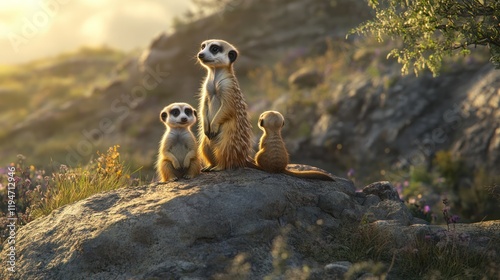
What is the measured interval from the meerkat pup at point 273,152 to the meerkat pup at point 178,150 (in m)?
0.84

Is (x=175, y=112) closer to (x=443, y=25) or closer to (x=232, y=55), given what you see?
(x=232, y=55)

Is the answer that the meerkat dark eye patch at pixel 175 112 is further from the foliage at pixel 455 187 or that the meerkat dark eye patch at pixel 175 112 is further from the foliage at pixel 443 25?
the foliage at pixel 455 187

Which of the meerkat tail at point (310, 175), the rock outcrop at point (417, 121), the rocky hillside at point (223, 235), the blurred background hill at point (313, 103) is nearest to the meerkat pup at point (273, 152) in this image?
the meerkat tail at point (310, 175)

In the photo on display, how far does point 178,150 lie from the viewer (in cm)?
761

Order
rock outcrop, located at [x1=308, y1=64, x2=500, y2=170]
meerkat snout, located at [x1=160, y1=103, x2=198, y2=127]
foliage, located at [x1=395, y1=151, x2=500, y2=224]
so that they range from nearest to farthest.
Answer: meerkat snout, located at [x1=160, y1=103, x2=198, y2=127]
foliage, located at [x1=395, y1=151, x2=500, y2=224]
rock outcrop, located at [x1=308, y1=64, x2=500, y2=170]

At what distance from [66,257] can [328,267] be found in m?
2.77

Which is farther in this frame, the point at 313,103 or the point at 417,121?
the point at 313,103

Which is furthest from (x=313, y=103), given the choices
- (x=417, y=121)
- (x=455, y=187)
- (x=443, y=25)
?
(x=443, y=25)

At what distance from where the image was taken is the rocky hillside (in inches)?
237

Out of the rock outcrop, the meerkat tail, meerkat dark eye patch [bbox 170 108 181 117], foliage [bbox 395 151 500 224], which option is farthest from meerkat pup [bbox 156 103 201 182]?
the rock outcrop

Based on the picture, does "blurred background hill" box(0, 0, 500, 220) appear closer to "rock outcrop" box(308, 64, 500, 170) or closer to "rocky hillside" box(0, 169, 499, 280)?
"rock outcrop" box(308, 64, 500, 170)

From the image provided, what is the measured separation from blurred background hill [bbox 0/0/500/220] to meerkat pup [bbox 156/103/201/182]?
424cm

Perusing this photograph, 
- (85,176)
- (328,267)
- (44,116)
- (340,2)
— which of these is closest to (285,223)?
(328,267)

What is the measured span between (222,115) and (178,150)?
30.5 inches
